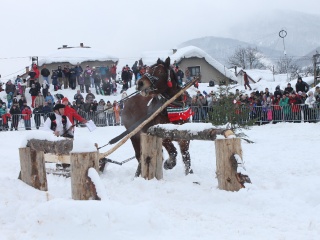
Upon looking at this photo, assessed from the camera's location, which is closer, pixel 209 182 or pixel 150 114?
pixel 209 182

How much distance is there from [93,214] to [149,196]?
7.04 feet

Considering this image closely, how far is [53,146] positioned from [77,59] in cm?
3354

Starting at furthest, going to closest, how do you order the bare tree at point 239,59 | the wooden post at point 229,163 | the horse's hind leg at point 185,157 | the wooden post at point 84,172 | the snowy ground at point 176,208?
the bare tree at point 239,59
the horse's hind leg at point 185,157
the wooden post at point 229,163
the wooden post at point 84,172
the snowy ground at point 176,208

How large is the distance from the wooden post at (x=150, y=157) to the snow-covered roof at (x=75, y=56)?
1269 inches

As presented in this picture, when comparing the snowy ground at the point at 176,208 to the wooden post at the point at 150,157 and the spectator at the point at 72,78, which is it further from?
the spectator at the point at 72,78

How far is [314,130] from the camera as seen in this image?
656 inches

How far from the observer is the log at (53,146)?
21.9 ft

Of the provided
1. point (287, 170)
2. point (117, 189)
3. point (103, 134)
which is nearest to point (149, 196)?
point (117, 189)

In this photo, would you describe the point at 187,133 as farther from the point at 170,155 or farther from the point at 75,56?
the point at 75,56

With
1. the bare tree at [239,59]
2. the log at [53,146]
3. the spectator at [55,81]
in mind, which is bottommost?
the log at [53,146]

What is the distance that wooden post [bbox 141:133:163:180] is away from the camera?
8086mm

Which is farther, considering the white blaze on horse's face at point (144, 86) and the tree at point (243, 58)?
the tree at point (243, 58)

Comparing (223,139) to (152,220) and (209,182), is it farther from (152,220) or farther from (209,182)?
(152,220)

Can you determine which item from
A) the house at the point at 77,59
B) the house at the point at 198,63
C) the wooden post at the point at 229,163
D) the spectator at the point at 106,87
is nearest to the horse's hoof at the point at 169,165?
the wooden post at the point at 229,163
